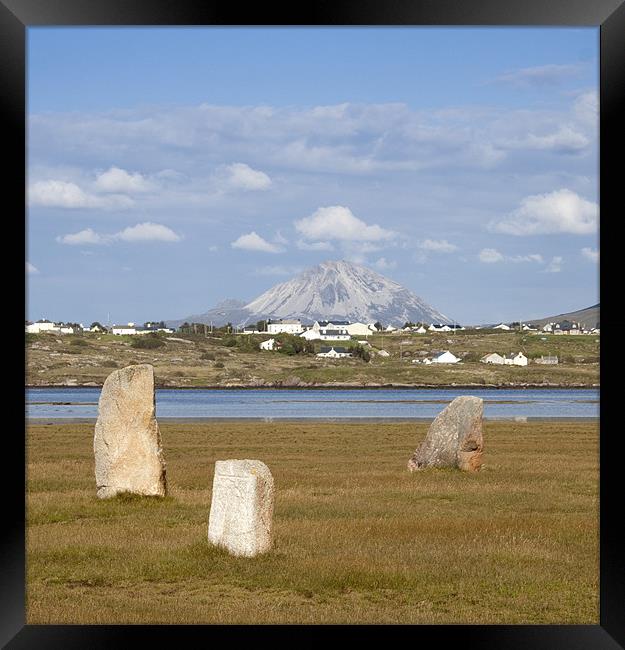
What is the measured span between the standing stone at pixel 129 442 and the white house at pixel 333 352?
167981 mm

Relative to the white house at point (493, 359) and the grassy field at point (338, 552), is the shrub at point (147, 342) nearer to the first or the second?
the white house at point (493, 359)

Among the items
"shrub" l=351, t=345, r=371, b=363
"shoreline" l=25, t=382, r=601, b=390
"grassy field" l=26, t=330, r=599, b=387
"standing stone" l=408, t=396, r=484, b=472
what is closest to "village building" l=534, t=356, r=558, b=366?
"grassy field" l=26, t=330, r=599, b=387

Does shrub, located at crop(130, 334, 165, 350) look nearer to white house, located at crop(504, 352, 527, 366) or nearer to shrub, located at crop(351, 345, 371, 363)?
shrub, located at crop(351, 345, 371, 363)

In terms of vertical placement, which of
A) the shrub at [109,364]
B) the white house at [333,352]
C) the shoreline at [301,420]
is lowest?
the shoreline at [301,420]

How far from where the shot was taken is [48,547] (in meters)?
15.5

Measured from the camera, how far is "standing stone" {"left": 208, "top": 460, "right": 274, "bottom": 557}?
46.0ft

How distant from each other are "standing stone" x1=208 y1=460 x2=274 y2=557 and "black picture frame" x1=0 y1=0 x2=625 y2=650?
5.24 metres

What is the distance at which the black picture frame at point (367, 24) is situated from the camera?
27.8 ft

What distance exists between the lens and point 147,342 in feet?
596

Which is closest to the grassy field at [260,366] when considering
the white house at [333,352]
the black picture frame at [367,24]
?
the white house at [333,352]

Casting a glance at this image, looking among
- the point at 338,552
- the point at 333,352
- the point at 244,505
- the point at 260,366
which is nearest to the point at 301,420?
the point at 338,552

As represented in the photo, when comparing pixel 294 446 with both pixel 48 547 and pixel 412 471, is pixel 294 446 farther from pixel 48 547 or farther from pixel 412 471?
pixel 48 547
